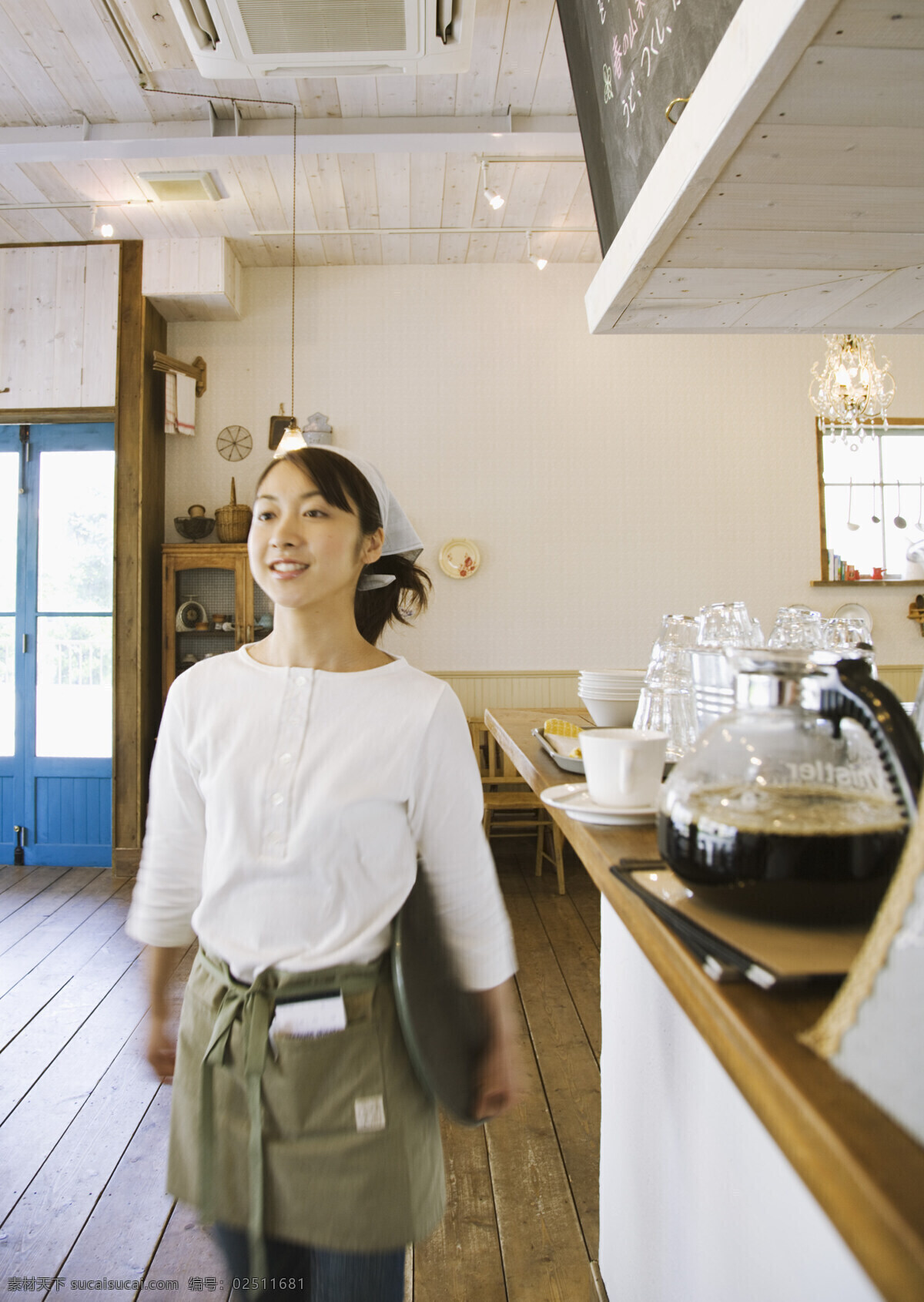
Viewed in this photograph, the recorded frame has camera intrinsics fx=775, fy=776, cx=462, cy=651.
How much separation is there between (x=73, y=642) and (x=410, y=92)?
343 centimetres

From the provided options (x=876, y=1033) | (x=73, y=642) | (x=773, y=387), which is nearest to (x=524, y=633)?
(x=773, y=387)

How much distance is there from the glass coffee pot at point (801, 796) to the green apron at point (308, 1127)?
59 cm

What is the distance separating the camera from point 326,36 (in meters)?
2.54

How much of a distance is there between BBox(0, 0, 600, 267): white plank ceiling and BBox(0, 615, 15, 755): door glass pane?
7.46 ft

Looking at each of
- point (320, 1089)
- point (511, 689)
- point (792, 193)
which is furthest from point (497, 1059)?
point (511, 689)

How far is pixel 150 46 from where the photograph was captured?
2961 mm

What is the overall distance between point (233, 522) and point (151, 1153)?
130 inches

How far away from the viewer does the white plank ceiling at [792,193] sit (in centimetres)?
62

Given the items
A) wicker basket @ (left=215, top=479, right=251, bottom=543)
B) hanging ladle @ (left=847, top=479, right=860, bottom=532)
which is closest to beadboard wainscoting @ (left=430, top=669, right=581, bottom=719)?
wicker basket @ (left=215, top=479, right=251, bottom=543)

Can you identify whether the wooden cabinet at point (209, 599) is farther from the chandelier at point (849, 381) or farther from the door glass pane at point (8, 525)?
the chandelier at point (849, 381)

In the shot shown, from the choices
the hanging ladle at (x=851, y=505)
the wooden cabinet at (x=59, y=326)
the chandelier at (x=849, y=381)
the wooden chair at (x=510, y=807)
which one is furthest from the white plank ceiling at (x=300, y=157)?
the wooden chair at (x=510, y=807)

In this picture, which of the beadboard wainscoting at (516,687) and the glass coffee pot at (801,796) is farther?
the beadboard wainscoting at (516,687)

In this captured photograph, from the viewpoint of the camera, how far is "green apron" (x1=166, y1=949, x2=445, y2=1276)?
0.99 metres

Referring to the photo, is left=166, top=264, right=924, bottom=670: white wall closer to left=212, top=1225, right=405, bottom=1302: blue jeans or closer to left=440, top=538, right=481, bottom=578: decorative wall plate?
left=440, top=538, right=481, bottom=578: decorative wall plate
